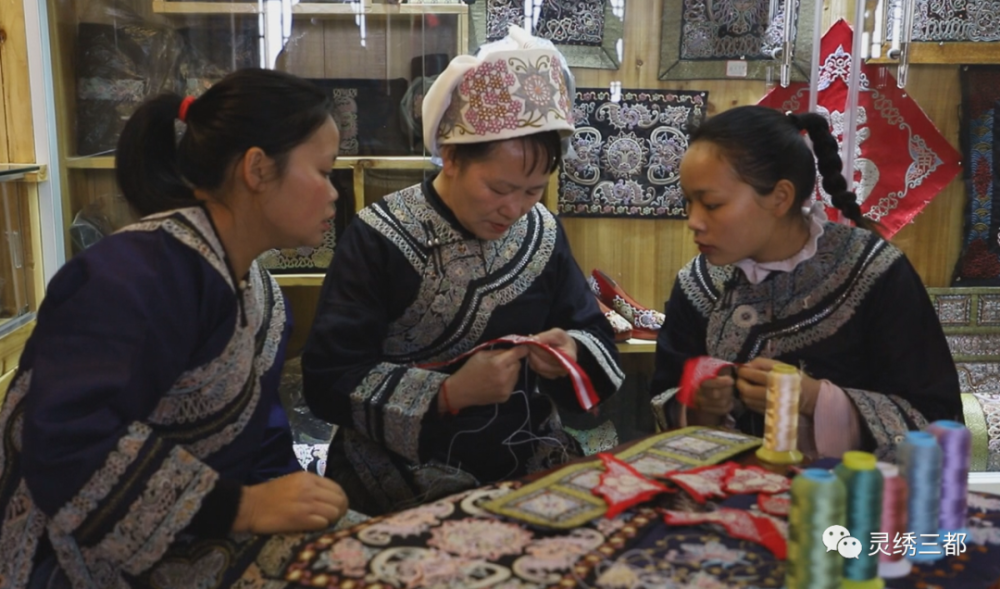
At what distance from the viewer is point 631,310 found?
10.2 feet

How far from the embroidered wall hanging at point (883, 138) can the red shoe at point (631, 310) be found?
29.7 inches

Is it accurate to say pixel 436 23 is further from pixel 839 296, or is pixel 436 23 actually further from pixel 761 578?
pixel 761 578

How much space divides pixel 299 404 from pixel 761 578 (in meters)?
2.19

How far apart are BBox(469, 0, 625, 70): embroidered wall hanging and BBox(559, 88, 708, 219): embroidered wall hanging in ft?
0.41

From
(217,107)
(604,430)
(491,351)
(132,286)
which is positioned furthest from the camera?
(604,430)

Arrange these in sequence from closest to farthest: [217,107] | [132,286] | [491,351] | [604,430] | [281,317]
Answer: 1. [132,286]
2. [217,107]
3. [281,317]
4. [491,351]
5. [604,430]

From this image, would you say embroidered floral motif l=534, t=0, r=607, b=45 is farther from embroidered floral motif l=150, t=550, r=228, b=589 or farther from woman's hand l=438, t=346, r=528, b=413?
embroidered floral motif l=150, t=550, r=228, b=589

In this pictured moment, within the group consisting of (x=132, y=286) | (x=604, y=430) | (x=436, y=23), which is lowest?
(x=604, y=430)

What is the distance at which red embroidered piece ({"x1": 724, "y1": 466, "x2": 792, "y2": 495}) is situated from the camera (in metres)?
1.24

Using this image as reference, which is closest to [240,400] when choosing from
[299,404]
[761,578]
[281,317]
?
[281,317]

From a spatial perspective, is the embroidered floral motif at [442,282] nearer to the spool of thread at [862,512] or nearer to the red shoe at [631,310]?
the spool of thread at [862,512]

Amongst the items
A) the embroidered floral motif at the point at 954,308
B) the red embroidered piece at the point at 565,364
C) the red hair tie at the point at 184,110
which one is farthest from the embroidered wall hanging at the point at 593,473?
the embroidered floral motif at the point at 954,308

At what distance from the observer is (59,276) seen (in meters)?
1.15

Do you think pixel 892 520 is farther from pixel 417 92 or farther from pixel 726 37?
pixel 726 37
